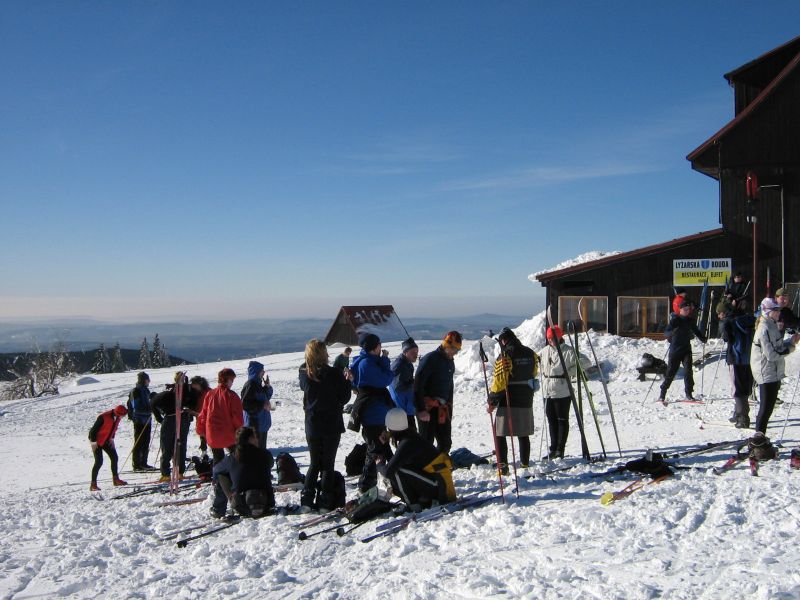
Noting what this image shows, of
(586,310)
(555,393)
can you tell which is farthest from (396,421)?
(586,310)

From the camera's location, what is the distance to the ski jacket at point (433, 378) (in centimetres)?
788

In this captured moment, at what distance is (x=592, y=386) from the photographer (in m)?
18.0

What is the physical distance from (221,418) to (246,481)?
193 cm

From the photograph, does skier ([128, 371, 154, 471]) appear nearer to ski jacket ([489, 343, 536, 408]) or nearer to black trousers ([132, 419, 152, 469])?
black trousers ([132, 419, 152, 469])

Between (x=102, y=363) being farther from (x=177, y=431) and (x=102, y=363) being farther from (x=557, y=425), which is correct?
(x=557, y=425)

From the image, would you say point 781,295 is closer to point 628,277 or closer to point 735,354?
point 735,354

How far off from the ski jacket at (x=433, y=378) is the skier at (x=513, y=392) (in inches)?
22.2

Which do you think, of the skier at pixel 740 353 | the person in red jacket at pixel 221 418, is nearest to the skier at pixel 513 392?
the person in red jacket at pixel 221 418

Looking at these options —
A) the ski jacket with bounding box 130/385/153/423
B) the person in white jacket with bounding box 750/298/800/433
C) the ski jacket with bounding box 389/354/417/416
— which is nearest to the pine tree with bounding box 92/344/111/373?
the ski jacket with bounding box 130/385/153/423

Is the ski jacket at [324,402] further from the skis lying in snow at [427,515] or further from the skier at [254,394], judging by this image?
the skier at [254,394]

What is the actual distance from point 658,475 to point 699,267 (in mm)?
18290

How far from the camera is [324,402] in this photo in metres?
7.17

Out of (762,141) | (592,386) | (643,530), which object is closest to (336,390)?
(643,530)

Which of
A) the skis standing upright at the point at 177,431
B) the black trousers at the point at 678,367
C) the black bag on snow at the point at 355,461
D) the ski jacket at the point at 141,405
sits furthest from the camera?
the black trousers at the point at 678,367
